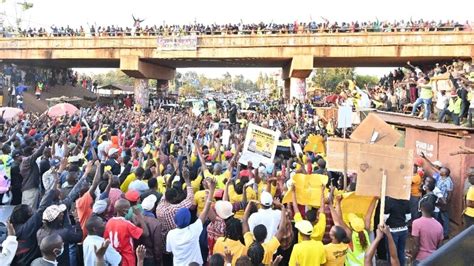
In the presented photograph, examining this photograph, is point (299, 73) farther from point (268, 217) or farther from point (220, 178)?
point (268, 217)

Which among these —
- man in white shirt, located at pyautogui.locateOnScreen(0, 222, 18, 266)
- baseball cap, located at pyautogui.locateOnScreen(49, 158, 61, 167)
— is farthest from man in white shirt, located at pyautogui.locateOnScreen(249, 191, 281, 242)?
baseball cap, located at pyautogui.locateOnScreen(49, 158, 61, 167)

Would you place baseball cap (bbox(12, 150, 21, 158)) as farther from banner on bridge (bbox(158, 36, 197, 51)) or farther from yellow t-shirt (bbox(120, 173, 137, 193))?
banner on bridge (bbox(158, 36, 197, 51))

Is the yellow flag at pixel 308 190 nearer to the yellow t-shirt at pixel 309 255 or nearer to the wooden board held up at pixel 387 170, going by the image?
the wooden board held up at pixel 387 170

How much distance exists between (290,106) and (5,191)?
22189 mm

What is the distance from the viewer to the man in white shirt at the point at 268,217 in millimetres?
5031

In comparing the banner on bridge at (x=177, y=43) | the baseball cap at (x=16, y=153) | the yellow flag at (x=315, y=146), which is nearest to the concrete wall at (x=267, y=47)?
the banner on bridge at (x=177, y=43)

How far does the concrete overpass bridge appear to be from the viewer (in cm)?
2955

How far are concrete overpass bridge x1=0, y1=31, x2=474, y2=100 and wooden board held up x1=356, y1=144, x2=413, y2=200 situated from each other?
26968 mm

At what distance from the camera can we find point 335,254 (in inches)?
173

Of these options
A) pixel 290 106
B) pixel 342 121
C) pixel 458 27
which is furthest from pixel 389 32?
pixel 342 121

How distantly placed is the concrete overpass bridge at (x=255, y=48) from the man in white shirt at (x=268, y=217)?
87.1ft

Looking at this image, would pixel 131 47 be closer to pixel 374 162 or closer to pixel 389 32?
pixel 389 32

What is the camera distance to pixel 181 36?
3219 centimetres

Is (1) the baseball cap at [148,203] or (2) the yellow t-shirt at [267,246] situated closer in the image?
(2) the yellow t-shirt at [267,246]
